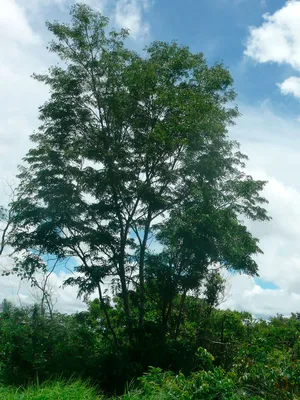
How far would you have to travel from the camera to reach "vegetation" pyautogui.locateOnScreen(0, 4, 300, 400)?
11.8m

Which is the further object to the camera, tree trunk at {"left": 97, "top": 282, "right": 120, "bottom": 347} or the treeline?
tree trunk at {"left": 97, "top": 282, "right": 120, "bottom": 347}

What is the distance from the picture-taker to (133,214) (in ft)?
45.0

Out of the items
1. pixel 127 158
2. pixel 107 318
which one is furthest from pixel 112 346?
pixel 127 158

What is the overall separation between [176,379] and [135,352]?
5.46 meters

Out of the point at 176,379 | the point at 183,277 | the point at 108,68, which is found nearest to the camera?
the point at 176,379

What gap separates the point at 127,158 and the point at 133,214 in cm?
151

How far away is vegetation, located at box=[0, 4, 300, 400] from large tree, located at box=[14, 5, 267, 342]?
33 millimetres

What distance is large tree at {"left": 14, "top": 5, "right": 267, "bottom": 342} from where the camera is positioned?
41.8 feet

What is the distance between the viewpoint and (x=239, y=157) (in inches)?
535

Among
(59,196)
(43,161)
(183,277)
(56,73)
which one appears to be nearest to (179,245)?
(183,277)

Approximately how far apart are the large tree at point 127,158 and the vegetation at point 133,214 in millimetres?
33

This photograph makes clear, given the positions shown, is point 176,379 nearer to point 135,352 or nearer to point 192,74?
point 135,352

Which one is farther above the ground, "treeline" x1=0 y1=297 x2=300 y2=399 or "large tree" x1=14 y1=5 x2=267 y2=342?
"large tree" x1=14 y1=5 x2=267 y2=342

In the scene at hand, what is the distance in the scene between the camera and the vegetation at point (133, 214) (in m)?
11.8
